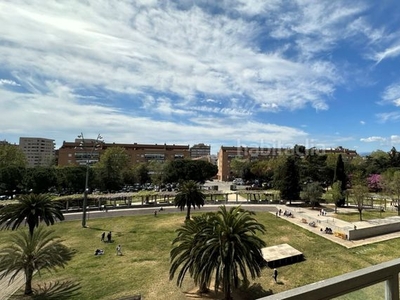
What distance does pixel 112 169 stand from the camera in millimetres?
70688

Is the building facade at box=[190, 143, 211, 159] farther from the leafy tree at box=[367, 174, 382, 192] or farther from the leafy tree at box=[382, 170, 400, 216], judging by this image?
the leafy tree at box=[382, 170, 400, 216]

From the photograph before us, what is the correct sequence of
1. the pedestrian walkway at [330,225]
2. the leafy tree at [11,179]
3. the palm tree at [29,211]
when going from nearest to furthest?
the palm tree at [29,211] < the pedestrian walkway at [330,225] < the leafy tree at [11,179]

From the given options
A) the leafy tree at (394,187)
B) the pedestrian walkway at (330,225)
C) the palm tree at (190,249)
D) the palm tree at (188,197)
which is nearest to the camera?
the palm tree at (190,249)

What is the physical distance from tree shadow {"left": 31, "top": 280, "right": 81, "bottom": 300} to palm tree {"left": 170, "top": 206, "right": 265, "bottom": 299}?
8349 mm

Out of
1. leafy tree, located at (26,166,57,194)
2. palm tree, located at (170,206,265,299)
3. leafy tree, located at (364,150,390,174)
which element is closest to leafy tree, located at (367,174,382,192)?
leafy tree, located at (364,150,390,174)

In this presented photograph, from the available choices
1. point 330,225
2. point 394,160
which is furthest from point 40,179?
point 394,160

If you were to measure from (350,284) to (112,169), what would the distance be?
239ft

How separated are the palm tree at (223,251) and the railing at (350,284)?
45.4 feet

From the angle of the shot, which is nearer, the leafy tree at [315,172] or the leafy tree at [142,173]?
the leafy tree at [315,172]

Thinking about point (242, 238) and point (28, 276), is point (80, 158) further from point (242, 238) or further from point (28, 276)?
point (242, 238)

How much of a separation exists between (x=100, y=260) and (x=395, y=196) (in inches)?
2058

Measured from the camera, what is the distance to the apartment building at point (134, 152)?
10201 cm

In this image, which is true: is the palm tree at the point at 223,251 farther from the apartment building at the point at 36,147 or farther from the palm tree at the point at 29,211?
the apartment building at the point at 36,147

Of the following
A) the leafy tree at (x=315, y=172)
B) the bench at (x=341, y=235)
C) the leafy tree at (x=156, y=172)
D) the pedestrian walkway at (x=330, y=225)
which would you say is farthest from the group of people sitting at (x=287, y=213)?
the leafy tree at (x=156, y=172)
